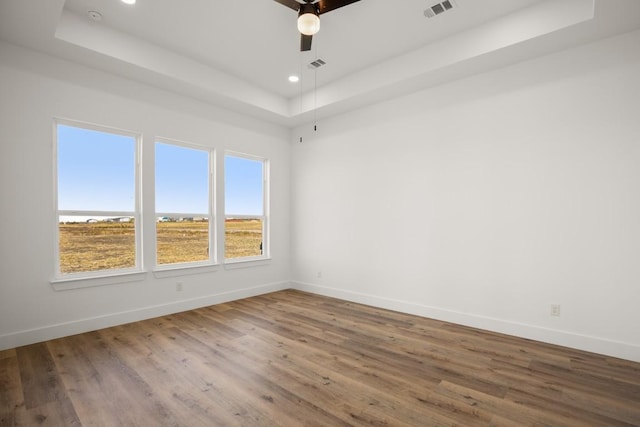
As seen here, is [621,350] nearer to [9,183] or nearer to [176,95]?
[176,95]

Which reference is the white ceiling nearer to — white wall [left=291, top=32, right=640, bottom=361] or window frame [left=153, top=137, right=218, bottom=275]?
white wall [left=291, top=32, right=640, bottom=361]

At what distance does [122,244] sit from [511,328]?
4.76 meters

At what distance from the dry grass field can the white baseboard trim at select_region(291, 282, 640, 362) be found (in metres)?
2.28

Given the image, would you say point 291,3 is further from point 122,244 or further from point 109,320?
point 109,320

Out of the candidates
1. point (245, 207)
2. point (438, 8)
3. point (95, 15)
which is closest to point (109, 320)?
point (245, 207)

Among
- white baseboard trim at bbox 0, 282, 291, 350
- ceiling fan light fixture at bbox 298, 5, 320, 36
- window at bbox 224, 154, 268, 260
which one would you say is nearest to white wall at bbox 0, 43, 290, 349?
white baseboard trim at bbox 0, 282, 291, 350

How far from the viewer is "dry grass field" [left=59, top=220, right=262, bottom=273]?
3.58m

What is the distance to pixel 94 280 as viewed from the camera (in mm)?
3594

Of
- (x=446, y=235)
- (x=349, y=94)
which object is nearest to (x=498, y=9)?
(x=349, y=94)

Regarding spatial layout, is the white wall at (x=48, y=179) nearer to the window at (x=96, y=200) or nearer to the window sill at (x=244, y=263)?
the window at (x=96, y=200)

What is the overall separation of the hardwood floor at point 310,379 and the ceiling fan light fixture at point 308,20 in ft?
9.34

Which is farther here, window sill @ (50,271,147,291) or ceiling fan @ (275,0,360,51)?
window sill @ (50,271,147,291)

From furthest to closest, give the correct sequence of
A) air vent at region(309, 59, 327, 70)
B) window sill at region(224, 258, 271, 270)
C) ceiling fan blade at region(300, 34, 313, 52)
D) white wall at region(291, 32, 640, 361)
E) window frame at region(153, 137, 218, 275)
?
window sill at region(224, 258, 271, 270) < window frame at region(153, 137, 218, 275) < air vent at region(309, 59, 327, 70) < white wall at region(291, 32, 640, 361) < ceiling fan blade at region(300, 34, 313, 52)

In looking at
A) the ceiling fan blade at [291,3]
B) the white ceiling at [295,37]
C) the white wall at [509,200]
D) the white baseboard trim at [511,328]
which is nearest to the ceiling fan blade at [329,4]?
the ceiling fan blade at [291,3]
